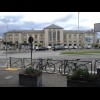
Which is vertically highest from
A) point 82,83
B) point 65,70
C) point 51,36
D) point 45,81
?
point 51,36

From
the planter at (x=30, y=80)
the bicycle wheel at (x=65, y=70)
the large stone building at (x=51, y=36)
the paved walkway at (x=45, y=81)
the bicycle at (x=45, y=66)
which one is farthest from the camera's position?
the large stone building at (x=51, y=36)

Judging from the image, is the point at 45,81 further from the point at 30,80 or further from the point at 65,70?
the point at 65,70

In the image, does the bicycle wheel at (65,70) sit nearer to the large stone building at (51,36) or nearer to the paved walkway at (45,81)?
the paved walkway at (45,81)

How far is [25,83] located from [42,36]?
373ft

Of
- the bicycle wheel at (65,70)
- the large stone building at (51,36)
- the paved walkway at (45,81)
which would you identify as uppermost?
the large stone building at (51,36)

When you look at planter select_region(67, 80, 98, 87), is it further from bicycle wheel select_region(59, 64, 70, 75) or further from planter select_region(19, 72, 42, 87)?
bicycle wheel select_region(59, 64, 70, 75)

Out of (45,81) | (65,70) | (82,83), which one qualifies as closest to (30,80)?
(45,81)

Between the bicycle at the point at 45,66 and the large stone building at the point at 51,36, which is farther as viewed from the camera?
the large stone building at the point at 51,36

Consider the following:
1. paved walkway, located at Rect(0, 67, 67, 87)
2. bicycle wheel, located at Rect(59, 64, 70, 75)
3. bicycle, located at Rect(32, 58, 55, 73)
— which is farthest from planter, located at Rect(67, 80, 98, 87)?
bicycle, located at Rect(32, 58, 55, 73)

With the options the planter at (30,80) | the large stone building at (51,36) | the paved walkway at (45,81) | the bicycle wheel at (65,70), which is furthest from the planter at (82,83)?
the large stone building at (51,36)

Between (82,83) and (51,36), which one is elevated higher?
(51,36)

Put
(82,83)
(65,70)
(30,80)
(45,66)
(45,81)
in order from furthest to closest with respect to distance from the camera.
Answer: (45,66) < (65,70) < (45,81) < (30,80) < (82,83)
